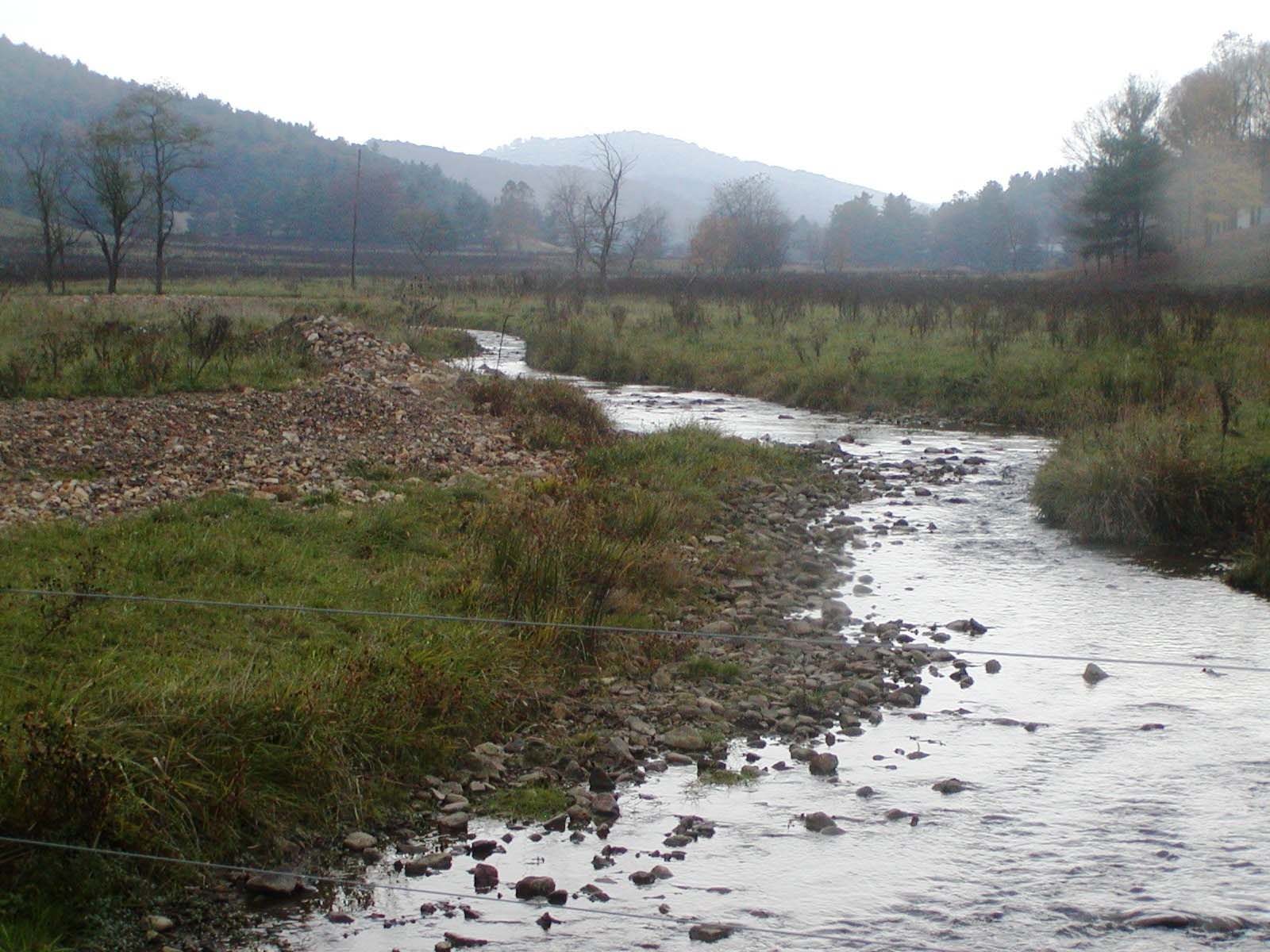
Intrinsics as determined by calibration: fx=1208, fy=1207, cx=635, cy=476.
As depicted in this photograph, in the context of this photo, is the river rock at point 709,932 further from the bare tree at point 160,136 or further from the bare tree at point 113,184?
the bare tree at point 160,136

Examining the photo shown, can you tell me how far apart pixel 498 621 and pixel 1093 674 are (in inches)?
160

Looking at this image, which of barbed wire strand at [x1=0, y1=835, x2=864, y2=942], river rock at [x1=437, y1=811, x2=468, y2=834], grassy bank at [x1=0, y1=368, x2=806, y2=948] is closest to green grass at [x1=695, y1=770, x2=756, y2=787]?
grassy bank at [x1=0, y1=368, x2=806, y2=948]

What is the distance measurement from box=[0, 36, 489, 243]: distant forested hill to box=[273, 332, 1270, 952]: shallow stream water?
74.6m

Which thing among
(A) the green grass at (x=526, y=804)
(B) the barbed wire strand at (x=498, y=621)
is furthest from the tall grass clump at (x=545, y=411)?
(A) the green grass at (x=526, y=804)

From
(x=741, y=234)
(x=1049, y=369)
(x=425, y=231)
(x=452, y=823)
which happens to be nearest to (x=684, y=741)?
(x=452, y=823)

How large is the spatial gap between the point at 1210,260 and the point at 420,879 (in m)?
52.7

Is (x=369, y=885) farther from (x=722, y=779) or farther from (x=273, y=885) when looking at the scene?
(x=722, y=779)

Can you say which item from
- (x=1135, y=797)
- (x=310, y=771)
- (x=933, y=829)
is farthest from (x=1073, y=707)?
(x=310, y=771)

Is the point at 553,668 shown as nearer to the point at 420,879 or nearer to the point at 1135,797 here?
the point at 420,879

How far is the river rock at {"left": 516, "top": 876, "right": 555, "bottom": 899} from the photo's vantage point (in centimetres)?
515

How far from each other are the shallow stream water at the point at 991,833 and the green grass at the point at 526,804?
0.18 meters

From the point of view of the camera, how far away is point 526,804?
600 cm

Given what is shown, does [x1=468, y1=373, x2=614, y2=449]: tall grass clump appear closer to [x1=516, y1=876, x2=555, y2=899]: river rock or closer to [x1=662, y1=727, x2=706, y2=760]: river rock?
[x1=662, y1=727, x2=706, y2=760]: river rock

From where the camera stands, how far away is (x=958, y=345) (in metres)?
24.5
